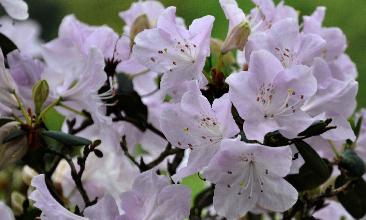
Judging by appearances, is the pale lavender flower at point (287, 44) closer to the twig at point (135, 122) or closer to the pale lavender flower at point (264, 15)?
the pale lavender flower at point (264, 15)

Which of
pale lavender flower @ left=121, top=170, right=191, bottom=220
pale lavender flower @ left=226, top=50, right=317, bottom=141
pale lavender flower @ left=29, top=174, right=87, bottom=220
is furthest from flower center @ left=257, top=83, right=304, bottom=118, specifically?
pale lavender flower @ left=29, top=174, right=87, bottom=220

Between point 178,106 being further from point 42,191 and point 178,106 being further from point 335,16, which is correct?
point 335,16

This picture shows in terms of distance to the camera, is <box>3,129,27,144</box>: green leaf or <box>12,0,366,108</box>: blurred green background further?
<box>12,0,366,108</box>: blurred green background

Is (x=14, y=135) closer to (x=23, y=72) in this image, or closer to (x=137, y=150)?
(x=23, y=72)

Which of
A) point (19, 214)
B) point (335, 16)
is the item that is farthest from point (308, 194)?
point (335, 16)

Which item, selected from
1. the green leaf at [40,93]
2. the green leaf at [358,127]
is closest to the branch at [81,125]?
the green leaf at [40,93]

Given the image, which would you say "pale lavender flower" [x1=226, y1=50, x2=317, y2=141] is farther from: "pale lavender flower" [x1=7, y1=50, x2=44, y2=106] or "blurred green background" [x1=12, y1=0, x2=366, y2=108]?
"pale lavender flower" [x1=7, y1=50, x2=44, y2=106]

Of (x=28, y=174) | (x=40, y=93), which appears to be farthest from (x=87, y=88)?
(x=28, y=174)
